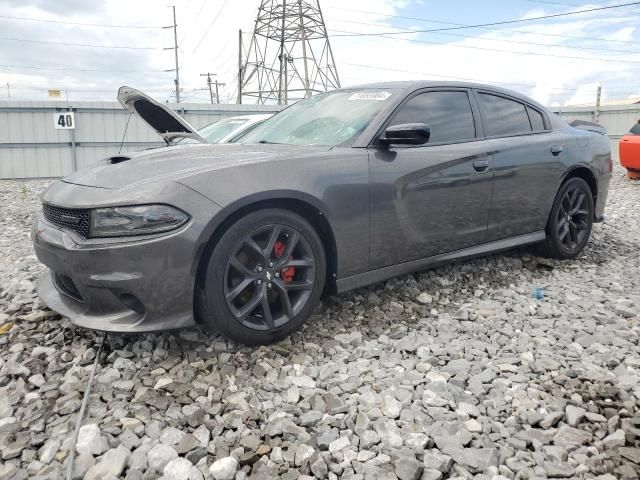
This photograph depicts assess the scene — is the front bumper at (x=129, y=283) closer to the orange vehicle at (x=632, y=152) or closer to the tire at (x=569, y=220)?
the tire at (x=569, y=220)

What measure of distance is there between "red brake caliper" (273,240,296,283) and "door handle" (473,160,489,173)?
5.23 ft

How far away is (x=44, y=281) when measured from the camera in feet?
9.50

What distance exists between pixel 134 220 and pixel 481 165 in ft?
7.90

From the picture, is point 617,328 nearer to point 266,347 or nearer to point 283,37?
point 266,347

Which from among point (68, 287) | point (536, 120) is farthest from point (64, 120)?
point (536, 120)

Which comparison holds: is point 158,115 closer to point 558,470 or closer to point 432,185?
point 432,185

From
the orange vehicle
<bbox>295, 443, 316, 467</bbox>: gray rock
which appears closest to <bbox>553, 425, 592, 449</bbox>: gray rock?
<bbox>295, 443, 316, 467</bbox>: gray rock

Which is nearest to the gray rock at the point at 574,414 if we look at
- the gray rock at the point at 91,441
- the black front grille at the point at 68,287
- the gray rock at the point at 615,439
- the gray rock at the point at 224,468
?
the gray rock at the point at 615,439

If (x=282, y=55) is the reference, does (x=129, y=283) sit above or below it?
below

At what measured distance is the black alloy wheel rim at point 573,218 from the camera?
14.1 feet

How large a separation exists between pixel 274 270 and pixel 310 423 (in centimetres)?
84

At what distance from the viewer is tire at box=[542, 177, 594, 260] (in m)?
4.22

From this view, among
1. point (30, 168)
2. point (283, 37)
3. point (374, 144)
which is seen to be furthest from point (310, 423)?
point (283, 37)

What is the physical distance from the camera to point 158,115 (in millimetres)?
4469
